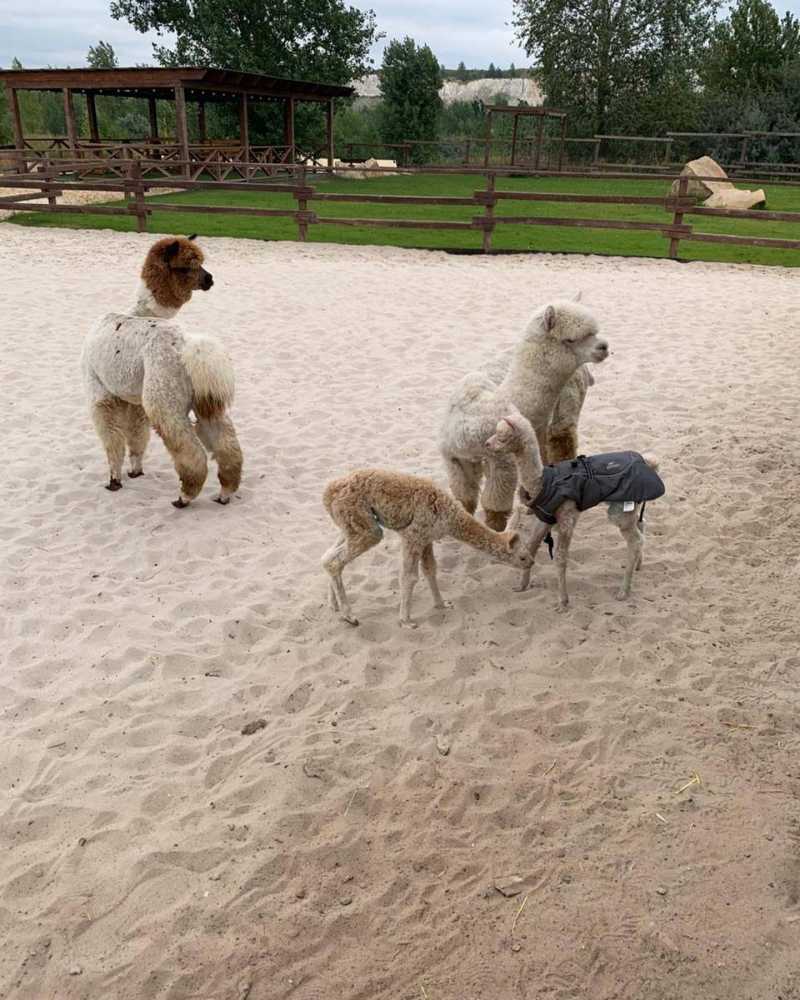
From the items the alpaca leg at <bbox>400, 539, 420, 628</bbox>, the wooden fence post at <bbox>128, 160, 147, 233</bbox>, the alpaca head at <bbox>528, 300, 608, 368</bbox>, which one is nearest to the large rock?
the wooden fence post at <bbox>128, 160, 147, 233</bbox>

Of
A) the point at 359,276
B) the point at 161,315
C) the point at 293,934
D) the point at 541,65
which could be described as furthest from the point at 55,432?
the point at 541,65

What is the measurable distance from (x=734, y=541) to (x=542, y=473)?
1795 millimetres

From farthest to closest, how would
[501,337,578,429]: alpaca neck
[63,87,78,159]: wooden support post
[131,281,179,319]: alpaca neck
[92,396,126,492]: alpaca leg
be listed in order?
[63,87,78,159]: wooden support post
[92,396,126,492]: alpaca leg
[131,281,179,319]: alpaca neck
[501,337,578,429]: alpaca neck

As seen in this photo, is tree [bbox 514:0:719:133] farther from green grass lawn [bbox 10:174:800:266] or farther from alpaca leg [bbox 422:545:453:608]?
alpaca leg [bbox 422:545:453:608]

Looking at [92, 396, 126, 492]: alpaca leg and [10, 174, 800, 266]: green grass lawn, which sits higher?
[10, 174, 800, 266]: green grass lawn

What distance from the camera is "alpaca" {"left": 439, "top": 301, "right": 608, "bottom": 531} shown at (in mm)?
4297

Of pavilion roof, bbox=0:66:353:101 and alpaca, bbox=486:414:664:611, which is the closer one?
alpaca, bbox=486:414:664:611

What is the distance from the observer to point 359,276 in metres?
12.4

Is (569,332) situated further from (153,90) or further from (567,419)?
(153,90)

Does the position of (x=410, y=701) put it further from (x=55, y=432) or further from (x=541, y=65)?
(x=541, y=65)

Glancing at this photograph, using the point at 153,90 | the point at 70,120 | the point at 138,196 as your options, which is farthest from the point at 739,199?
the point at 70,120

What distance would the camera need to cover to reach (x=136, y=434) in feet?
19.1

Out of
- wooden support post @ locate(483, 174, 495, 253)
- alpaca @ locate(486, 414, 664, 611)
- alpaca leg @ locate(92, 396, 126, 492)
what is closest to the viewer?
alpaca @ locate(486, 414, 664, 611)

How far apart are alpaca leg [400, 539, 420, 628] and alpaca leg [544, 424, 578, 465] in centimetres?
153
